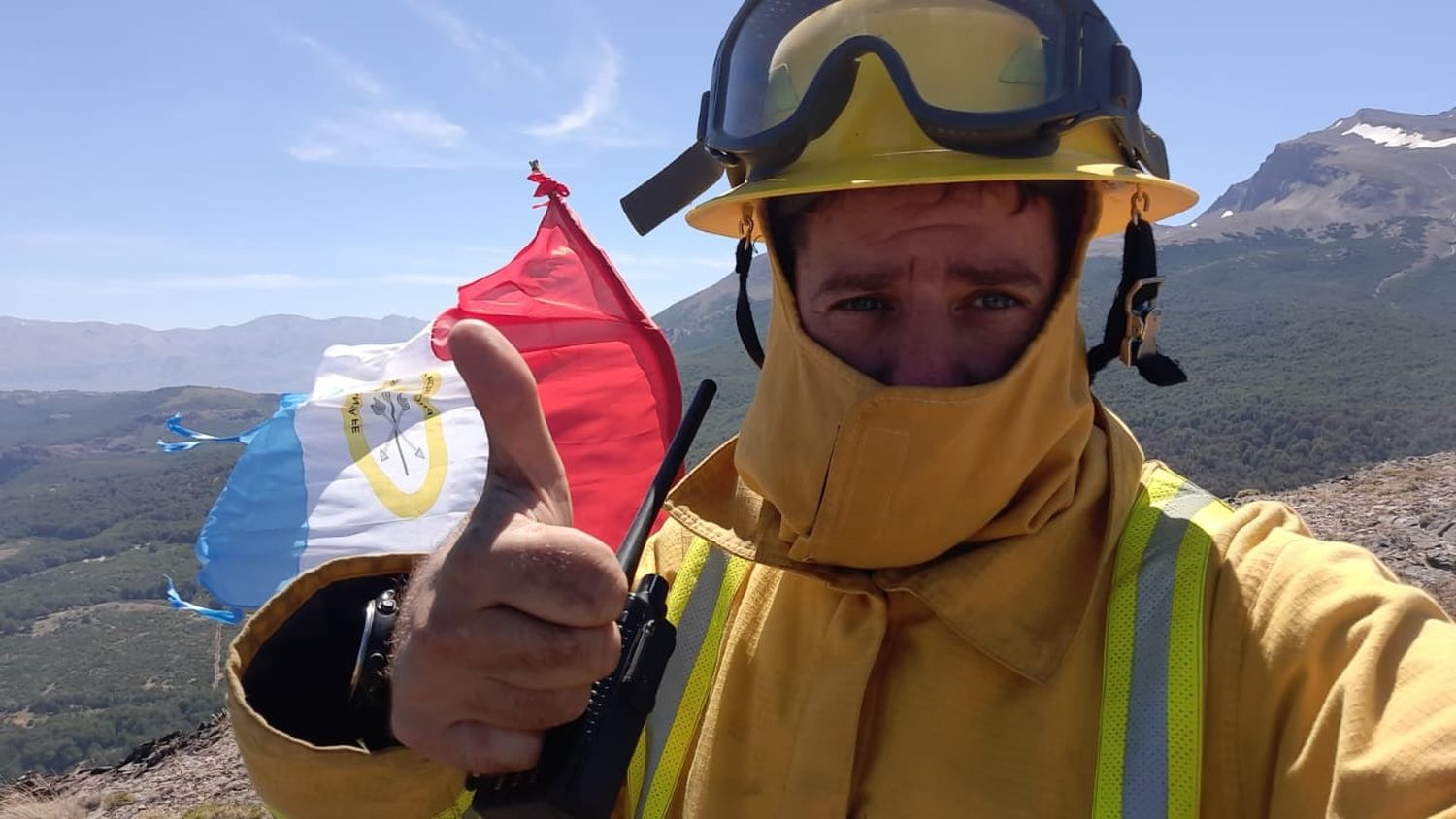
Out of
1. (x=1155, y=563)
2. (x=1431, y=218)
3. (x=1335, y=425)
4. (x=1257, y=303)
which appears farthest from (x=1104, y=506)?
(x=1431, y=218)

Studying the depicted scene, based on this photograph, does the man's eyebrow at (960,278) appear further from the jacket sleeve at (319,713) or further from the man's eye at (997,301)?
the jacket sleeve at (319,713)

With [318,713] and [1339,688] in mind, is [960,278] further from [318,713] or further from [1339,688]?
[318,713]

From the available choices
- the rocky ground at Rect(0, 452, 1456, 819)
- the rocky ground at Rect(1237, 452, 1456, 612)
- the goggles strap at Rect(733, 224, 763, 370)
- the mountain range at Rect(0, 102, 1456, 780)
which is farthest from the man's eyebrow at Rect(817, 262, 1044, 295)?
the mountain range at Rect(0, 102, 1456, 780)

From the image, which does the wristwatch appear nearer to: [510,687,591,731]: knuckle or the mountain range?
[510,687,591,731]: knuckle

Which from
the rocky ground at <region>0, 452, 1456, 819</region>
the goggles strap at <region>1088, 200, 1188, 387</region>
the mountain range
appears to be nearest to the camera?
the goggles strap at <region>1088, 200, 1188, 387</region>

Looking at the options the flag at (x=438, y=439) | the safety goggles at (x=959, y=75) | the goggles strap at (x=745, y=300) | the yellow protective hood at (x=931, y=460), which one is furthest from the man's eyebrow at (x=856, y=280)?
the flag at (x=438, y=439)

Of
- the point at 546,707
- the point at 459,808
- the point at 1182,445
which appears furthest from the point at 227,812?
the point at 1182,445
